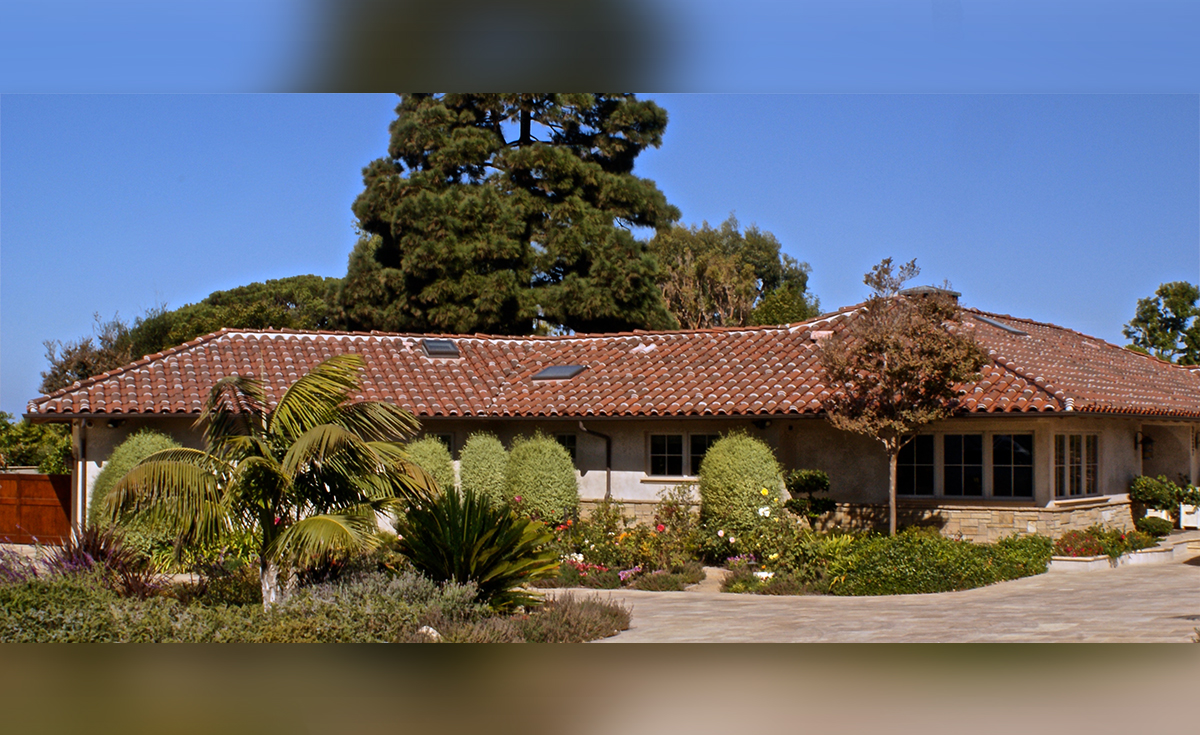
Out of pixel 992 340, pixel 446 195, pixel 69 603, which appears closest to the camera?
pixel 69 603

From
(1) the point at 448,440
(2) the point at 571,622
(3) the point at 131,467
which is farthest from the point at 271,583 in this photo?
(1) the point at 448,440

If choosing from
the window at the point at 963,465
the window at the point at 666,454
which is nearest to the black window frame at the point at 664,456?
the window at the point at 666,454

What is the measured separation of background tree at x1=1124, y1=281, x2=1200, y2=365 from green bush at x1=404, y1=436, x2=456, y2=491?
2977 centimetres

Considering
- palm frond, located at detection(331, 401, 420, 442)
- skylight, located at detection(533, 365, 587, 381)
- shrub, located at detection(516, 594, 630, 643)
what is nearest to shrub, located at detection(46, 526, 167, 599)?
palm frond, located at detection(331, 401, 420, 442)

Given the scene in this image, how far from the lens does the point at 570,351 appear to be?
78.7 ft

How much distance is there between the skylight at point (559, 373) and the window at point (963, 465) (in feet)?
25.7

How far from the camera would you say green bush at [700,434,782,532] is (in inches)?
686

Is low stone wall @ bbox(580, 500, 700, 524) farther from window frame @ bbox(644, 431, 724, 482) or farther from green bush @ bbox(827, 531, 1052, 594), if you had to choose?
green bush @ bbox(827, 531, 1052, 594)

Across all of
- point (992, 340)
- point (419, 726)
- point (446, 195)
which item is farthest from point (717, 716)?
point (446, 195)

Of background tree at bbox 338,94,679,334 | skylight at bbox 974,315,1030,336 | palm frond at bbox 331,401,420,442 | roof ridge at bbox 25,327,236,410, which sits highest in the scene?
background tree at bbox 338,94,679,334

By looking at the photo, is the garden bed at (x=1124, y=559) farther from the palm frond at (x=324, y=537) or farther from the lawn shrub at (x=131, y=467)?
the lawn shrub at (x=131, y=467)

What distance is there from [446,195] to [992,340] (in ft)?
59.5

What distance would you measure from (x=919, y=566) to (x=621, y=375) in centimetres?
841
